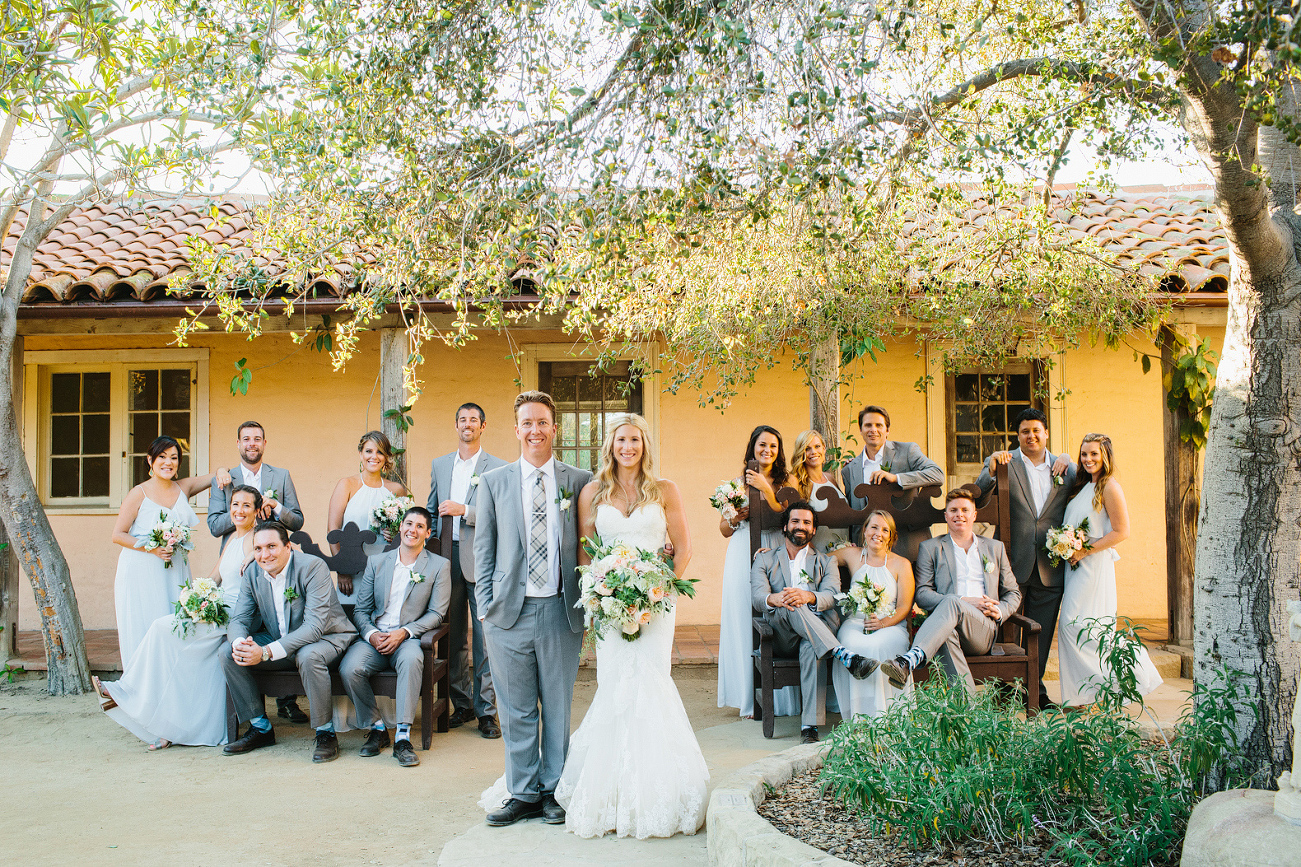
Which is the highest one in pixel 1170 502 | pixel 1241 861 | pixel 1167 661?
pixel 1170 502

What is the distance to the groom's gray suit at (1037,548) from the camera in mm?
6266

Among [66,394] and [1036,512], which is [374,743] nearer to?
[1036,512]

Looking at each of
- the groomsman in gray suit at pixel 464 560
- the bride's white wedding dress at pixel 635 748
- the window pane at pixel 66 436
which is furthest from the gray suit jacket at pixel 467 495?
the window pane at pixel 66 436

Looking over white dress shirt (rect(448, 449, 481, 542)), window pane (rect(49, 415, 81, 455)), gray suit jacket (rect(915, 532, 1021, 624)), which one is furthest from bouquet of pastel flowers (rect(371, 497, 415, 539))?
window pane (rect(49, 415, 81, 455))

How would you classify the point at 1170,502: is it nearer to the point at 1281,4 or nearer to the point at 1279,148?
the point at 1279,148

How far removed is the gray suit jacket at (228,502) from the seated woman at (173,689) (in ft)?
1.74

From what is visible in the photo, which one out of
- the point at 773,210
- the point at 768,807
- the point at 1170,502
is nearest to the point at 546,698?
the point at 768,807

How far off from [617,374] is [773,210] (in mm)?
4461

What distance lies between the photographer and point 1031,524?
6277 mm

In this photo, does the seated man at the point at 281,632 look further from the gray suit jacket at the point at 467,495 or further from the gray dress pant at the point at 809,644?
the gray dress pant at the point at 809,644

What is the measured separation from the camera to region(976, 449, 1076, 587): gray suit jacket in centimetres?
626

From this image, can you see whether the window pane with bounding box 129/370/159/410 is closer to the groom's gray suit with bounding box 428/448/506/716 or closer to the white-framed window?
the white-framed window

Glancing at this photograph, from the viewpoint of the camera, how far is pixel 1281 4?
2883mm

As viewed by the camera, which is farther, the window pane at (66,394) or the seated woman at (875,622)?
the window pane at (66,394)
